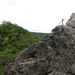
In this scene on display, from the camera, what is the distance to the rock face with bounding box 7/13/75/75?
15.7 ft

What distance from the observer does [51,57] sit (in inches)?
198

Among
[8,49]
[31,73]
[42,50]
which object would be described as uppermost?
[42,50]

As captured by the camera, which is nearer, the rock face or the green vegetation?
the rock face

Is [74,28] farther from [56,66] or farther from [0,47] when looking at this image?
[0,47]

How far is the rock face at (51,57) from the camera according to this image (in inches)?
189

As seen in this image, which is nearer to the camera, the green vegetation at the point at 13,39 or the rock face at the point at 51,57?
the rock face at the point at 51,57

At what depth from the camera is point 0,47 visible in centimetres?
3522

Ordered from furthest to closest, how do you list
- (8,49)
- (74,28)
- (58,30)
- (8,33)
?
(8,33) → (8,49) → (74,28) → (58,30)

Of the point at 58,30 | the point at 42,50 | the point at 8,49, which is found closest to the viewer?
the point at 42,50

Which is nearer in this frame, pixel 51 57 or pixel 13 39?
pixel 51 57

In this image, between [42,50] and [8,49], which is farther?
[8,49]

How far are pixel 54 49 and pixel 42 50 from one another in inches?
24.3

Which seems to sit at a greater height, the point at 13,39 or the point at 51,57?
the point at 51,57

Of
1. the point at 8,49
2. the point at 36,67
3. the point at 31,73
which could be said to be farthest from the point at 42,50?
the point at 8,49
